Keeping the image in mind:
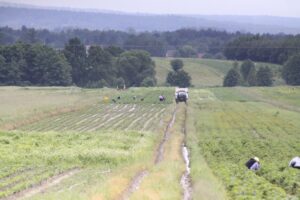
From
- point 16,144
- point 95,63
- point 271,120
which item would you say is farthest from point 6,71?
point 16,144

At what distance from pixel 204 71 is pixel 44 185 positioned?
136 meters

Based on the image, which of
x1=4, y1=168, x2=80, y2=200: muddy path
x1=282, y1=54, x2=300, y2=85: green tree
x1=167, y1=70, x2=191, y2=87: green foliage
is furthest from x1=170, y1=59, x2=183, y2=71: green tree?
x1=4, y1=168, x2=80, y2=200: muddy path

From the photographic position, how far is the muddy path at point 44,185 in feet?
78.7

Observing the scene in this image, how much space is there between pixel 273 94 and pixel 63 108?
38585 millimetres

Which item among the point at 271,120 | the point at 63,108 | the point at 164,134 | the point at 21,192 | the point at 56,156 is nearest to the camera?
the point at 21,192

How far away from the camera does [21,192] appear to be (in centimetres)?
2466

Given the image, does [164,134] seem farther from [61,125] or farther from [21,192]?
[21,192]

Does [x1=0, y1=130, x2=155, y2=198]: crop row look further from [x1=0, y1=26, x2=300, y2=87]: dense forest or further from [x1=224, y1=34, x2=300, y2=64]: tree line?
[x1=224, y1=34, x2=300, y2=64]: tree line

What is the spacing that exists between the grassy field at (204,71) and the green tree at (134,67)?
431 centimetres

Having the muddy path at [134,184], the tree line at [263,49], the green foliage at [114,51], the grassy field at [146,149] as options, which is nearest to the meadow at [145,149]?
the grassy field at [146,149]

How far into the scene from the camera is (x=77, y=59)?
13838 cm

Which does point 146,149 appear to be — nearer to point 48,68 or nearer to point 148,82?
point 48,68

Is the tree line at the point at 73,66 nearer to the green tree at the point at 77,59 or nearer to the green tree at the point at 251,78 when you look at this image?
Result: the green tree at the point at 77,59

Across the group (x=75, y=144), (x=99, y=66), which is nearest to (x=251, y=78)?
(x=99, y=66)
